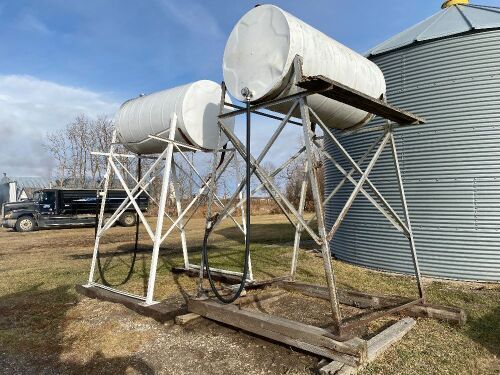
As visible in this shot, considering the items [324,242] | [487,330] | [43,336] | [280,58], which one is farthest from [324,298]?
[43,336]

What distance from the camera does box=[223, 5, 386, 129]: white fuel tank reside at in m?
5.55

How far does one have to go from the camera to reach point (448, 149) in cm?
991

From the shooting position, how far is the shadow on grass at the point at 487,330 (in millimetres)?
5660

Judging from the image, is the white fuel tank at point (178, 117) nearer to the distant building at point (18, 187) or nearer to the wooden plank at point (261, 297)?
the wooden plank at point (261, 297)

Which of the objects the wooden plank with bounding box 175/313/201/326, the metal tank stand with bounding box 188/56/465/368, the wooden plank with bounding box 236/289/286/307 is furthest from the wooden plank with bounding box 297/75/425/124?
the wooden plank with bounding box 175/313/201/326

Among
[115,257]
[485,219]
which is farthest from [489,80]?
[115,257]

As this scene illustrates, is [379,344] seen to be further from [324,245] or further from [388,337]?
[324,245]

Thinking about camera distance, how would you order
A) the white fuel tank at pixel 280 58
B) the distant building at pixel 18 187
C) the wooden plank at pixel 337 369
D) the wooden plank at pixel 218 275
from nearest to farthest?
the wooden plank at pixel 337 369
the white fuel tank at pixel 280 58
the wooden plank at pixel 218 275
the distant building at pixel 18 187

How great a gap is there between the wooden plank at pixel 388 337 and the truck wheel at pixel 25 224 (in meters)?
28.0

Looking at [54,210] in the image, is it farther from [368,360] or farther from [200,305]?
[368,360]

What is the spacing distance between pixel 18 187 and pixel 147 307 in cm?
7870

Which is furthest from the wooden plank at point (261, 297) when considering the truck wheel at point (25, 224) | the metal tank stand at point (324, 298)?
the truck wheel at point (25, 224)

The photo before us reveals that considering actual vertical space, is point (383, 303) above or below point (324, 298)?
above

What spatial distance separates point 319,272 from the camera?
10.9 m
